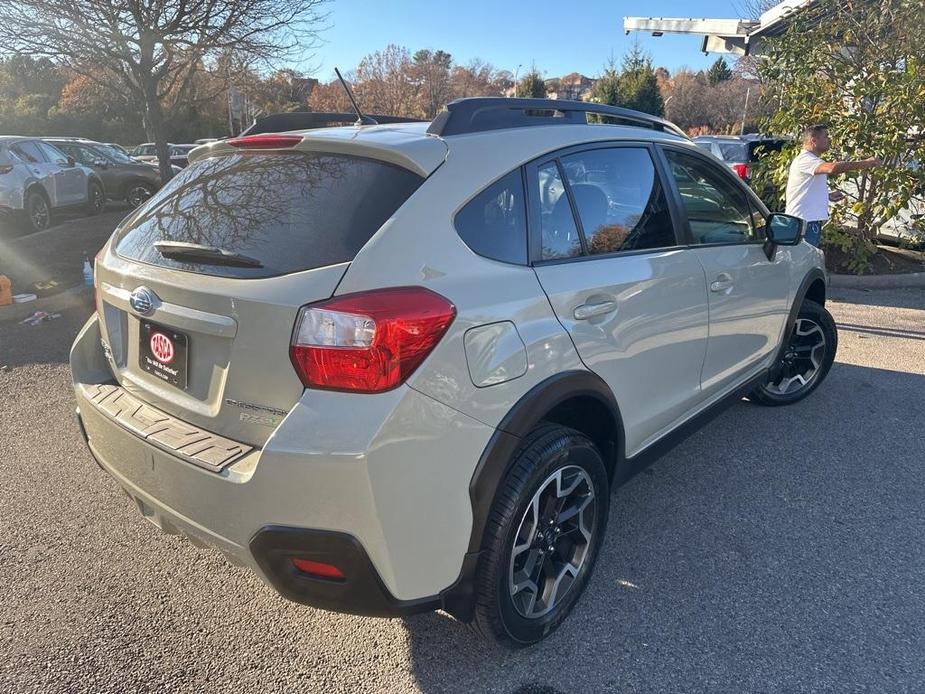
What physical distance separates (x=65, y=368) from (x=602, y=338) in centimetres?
455

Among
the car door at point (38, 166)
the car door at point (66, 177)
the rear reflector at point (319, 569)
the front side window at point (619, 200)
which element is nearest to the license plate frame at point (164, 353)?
the rear reflector at point (319, 569)

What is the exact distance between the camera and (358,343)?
1.79 m

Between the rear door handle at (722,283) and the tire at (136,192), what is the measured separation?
48.6ft

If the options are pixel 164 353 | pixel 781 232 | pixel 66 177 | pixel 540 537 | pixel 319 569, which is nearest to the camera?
pixel 319 569

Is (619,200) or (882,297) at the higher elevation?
(619,200)

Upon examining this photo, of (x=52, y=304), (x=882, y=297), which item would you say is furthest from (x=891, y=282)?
(x=52, y=304)

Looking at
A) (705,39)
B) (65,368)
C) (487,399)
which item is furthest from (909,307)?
(705,39)

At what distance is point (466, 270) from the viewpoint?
202 centimetres

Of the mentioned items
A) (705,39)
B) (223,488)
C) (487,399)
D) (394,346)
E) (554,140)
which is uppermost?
(705,39)

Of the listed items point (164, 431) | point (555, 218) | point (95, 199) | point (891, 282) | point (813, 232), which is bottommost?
point (891, 282)

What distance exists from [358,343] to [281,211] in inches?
23.6

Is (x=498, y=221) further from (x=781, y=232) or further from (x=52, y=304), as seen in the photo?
(x=52, y=304)

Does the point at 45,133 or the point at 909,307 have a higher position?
the point at 45,133

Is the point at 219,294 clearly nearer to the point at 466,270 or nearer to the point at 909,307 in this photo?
the point at 466,270
